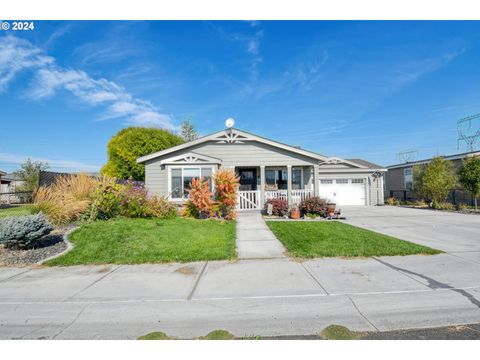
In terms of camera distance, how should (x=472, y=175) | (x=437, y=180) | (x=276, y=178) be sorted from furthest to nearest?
1. (x=437, y=180)
2. (x=276, y=178)
3. (x=472, y=175)

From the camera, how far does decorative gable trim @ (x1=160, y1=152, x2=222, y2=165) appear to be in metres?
13.2

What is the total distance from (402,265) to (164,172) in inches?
440

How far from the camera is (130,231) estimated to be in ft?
26.0

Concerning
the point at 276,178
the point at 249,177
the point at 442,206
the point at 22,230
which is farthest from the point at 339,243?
the point at 442,206

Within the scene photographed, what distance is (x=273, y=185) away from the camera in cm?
1545

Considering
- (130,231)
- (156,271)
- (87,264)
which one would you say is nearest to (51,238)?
(130,231)

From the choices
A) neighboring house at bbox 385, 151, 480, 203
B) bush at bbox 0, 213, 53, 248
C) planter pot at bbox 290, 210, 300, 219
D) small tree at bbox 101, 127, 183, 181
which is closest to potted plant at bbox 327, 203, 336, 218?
planter pot at bbox 290, 210, 300, 219

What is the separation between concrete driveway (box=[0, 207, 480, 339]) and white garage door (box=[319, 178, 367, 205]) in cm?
1449

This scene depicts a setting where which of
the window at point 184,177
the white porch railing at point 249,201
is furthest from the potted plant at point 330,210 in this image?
the window at point 184,177

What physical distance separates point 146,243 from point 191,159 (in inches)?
276

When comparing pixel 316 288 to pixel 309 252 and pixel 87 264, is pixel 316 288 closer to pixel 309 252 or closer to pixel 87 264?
pixel 309 252

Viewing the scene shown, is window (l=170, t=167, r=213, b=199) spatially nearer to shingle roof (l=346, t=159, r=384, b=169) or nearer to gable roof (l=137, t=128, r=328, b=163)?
gable roof (l=137, t=128, r=328, b=163)

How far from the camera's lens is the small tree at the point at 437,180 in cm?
1734

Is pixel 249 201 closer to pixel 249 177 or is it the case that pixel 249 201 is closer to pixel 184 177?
pixel 249 177
